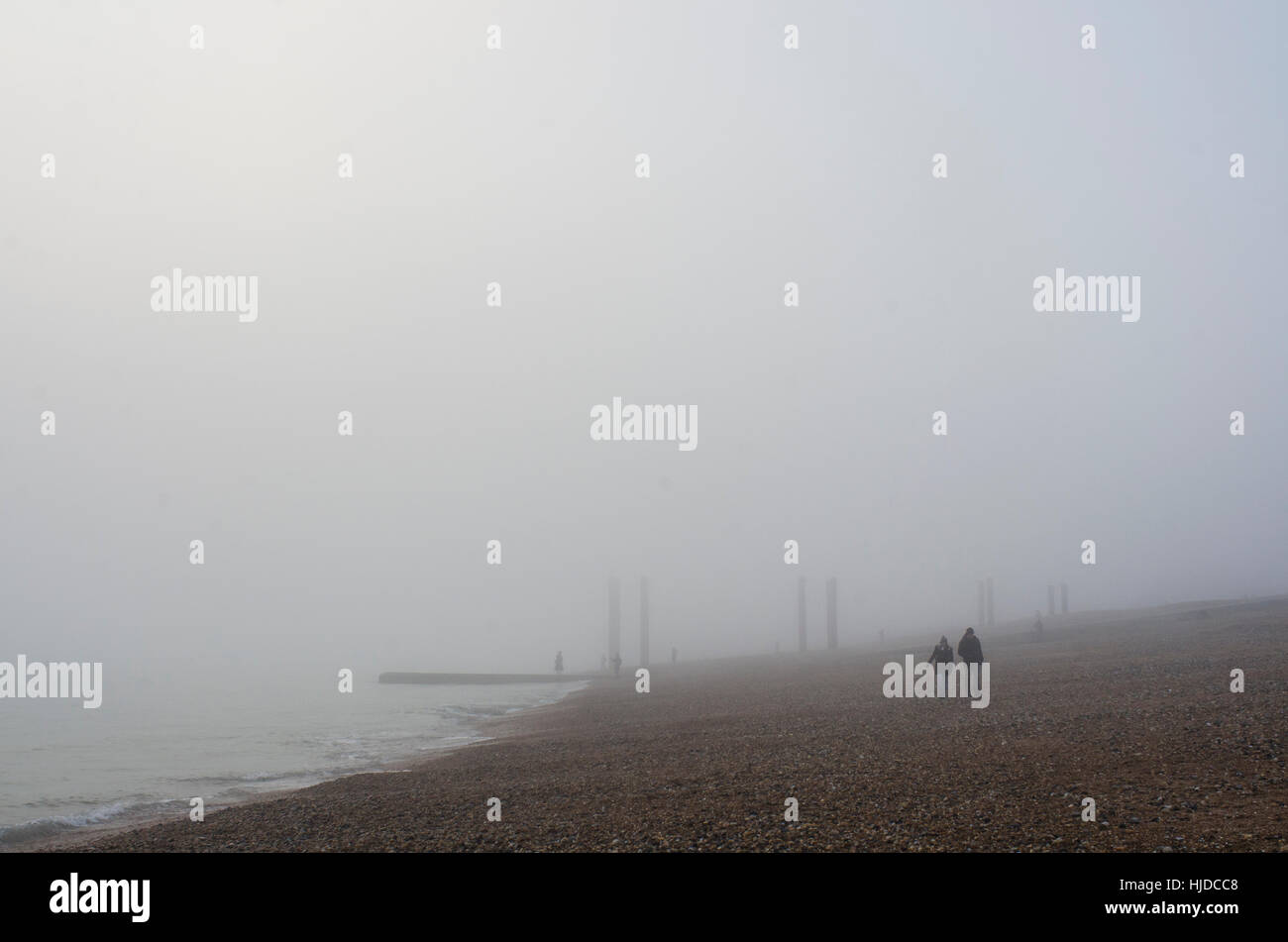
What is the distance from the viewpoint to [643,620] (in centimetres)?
12094

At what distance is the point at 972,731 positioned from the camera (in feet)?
68.4

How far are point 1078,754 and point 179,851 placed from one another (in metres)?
16.3

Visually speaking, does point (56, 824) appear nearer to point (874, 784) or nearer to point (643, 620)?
point (874, 784)

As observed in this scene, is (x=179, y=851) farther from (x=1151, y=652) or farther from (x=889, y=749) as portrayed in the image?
(x=1151, y=652)

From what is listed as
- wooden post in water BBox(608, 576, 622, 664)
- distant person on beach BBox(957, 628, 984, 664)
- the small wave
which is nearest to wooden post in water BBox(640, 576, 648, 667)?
wooden post in water BBox(608, 576, 622, 664)

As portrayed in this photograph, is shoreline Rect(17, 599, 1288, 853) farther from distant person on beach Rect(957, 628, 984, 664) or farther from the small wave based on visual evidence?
the small wave

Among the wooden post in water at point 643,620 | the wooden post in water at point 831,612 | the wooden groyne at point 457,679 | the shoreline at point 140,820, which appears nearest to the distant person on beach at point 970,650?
the shoreline at point 140,820

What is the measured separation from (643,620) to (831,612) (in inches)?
992

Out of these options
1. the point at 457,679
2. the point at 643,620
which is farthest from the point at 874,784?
the point at 643,620

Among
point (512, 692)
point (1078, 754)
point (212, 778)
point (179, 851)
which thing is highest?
point (1078, 754)
